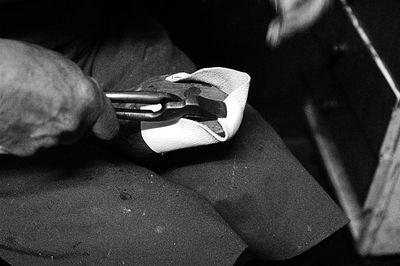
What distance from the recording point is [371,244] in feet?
3.33

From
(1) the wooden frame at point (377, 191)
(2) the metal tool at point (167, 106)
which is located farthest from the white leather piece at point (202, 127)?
(1) the wooden frame at point (377, 191)

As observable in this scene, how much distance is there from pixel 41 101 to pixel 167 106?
0.13 m

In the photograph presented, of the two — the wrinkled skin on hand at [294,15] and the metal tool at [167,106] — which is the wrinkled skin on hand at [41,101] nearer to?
the metal tool at [167,106]

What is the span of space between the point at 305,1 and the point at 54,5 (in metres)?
0.29

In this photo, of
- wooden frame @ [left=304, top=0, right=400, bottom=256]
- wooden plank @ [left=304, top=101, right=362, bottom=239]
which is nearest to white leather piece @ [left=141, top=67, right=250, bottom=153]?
wooden frame @ [left=304, top=0, right=400, bottom=256]

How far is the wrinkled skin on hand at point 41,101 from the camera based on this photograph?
1.61ft

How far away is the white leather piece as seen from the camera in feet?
1.90

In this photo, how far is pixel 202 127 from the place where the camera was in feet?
1.88

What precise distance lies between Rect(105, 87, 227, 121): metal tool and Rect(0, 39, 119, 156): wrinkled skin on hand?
0.03m

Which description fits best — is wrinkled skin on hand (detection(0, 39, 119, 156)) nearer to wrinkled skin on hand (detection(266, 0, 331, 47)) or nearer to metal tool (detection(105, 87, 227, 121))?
metal tool (detection(105, 87, 227, 121))

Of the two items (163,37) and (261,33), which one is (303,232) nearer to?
(163,37)

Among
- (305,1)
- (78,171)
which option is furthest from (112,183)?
(305,1)

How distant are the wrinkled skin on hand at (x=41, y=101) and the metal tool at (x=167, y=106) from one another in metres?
0.03

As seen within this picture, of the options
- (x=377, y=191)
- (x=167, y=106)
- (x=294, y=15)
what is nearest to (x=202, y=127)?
(x=167, y=106)
